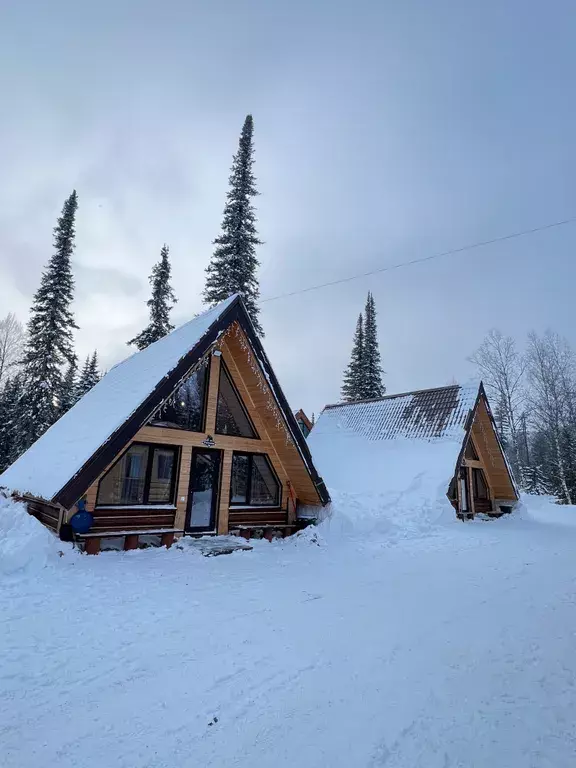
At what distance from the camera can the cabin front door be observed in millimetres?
9500

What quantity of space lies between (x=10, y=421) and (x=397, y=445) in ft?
70.8

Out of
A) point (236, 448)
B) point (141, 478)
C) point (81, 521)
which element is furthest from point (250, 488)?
point (81, 521)

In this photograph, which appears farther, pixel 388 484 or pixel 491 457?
pixel 491 457

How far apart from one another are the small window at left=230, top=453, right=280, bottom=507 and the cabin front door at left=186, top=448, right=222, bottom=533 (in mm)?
477

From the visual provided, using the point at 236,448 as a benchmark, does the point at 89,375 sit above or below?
above

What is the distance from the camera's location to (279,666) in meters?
3.66

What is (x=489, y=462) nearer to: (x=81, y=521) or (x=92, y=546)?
(x=92, y=546)

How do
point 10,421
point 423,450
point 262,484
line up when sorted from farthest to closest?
point 10,421
point 423,450
point 262,484

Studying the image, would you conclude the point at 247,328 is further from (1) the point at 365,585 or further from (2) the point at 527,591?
(2) the point at 527,591

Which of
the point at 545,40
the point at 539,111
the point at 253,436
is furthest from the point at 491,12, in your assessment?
the point at 253,436

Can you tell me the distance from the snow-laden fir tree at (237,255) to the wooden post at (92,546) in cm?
1421

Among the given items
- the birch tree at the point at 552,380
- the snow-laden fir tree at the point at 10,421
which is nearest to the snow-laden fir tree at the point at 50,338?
the snow-laden fir tree at the point at 10,421

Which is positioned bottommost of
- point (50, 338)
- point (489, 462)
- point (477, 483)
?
point (477, 483)

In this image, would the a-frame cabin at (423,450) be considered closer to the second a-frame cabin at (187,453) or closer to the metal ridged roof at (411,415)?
the metal ridged roof at (411,415)
